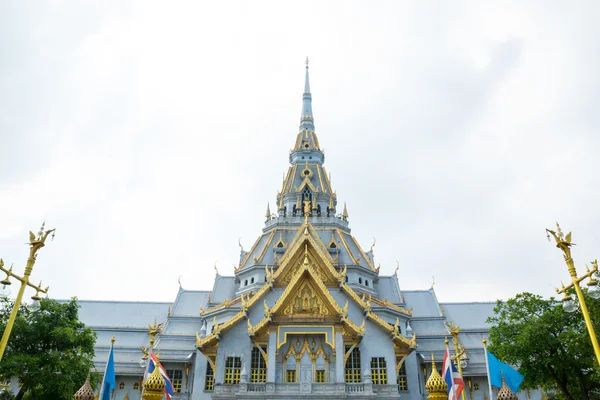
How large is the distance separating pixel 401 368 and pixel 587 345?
12647 millimetres

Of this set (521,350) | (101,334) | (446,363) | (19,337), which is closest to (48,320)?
(19,337)

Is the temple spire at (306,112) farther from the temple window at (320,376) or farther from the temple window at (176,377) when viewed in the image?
the temple window at (320,376)

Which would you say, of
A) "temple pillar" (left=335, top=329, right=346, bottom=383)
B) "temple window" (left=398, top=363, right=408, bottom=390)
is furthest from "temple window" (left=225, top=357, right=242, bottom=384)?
"temple window" (left=398, top=363, right=408, bottom=390)

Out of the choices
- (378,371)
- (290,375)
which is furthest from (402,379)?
(290,375)

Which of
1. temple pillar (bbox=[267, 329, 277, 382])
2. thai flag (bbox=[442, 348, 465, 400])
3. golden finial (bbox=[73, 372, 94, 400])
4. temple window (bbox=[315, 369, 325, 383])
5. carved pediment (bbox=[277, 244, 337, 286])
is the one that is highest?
carved pediment (bbox=[277, 244, 337, 286])

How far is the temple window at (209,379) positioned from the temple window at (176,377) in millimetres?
3700

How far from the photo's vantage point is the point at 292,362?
28547 mm

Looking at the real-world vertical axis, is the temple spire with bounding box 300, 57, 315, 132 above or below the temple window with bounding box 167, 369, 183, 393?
above

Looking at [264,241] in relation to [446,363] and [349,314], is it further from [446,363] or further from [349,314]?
[446,363]

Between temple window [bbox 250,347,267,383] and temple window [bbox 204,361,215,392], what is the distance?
3.26m

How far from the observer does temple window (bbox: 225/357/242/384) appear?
93.9ft

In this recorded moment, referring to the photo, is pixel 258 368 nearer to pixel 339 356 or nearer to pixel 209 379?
pixel 209 379

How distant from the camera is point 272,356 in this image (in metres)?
28.2

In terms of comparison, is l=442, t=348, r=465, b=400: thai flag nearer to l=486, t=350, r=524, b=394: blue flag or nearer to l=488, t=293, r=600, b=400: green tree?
l=486, t=350, r=524, b=394: blue flag
